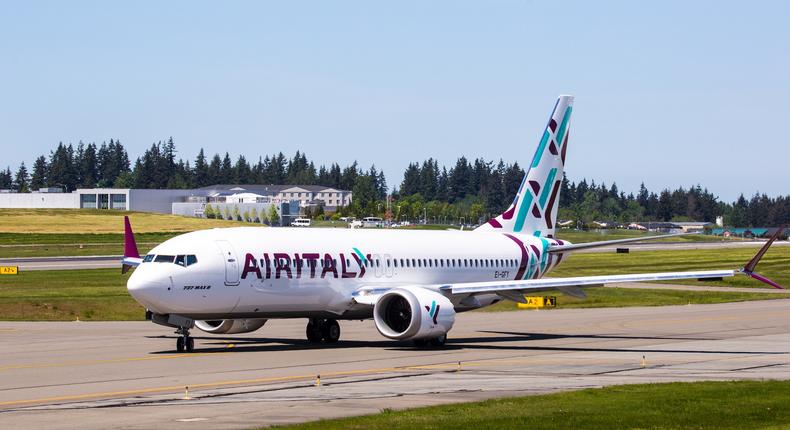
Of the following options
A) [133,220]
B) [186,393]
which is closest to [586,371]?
[186,393]

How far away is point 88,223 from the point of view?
174 m

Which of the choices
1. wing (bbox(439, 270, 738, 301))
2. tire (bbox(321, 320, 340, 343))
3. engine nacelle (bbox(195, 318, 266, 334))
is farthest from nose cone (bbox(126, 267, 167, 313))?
wing (bbox(439, 270, 738, 301))

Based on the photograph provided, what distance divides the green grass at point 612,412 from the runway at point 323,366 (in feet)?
4.32

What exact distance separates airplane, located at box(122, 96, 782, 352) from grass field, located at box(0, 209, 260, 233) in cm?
10971

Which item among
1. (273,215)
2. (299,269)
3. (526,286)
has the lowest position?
(526,286)

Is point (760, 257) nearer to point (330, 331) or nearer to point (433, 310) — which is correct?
point (433, 310)

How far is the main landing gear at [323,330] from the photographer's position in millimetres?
42500

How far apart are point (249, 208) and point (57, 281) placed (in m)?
122

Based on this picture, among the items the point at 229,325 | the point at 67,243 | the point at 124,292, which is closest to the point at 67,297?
the point at 124,292

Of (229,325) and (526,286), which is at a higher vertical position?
(526,286)

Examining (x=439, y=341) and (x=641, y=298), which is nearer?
(x=439, y=341)

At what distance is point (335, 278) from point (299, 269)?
1772 mm

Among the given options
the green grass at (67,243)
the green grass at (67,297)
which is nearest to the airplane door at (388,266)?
the green grass at (67,297)

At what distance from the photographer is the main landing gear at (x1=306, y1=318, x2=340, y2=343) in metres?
42.5
